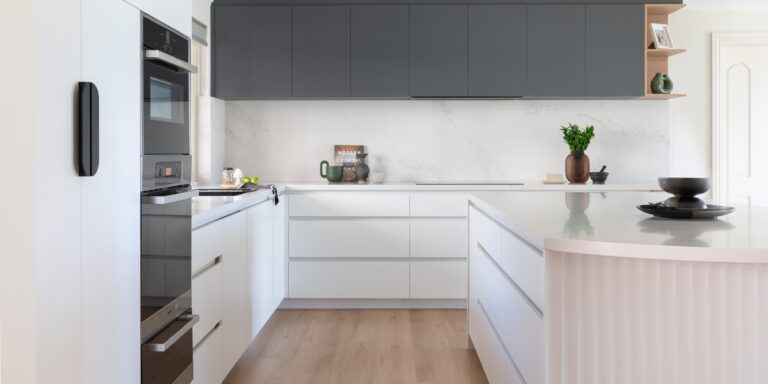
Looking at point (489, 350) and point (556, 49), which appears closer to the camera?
point (489, 350)

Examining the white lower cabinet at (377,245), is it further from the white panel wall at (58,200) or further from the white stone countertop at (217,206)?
the white panel wall at (58,200)

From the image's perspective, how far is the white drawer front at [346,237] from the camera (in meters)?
4.46

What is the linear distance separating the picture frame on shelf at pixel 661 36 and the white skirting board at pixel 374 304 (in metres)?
2.28

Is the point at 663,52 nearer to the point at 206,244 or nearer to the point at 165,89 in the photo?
the point at 206,244

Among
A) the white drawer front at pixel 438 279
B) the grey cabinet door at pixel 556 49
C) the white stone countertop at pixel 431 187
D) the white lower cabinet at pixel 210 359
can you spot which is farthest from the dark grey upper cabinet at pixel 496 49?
the white lower cabinet at pixel 210 359

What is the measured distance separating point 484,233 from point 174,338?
4.83 feet

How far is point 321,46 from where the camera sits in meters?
4.63

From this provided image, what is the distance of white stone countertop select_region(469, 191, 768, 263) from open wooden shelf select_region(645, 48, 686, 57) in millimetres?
2497

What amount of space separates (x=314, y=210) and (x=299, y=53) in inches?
44.2

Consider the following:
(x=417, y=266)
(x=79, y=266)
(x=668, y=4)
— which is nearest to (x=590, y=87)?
(x=668, y=4)

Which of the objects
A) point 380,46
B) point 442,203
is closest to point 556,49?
point 380,46

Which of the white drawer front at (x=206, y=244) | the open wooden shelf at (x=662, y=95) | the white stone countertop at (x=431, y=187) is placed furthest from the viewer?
the open wooden shelf at (x=662, y=95)

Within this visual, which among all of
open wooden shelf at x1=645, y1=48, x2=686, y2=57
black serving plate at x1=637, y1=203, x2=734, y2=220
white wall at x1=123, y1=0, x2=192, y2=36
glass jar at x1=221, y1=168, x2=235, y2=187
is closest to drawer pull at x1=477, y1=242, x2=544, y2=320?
black serving plate at x1=637, y1=203, x2=734, y2=220

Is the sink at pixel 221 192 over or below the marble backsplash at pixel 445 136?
below
